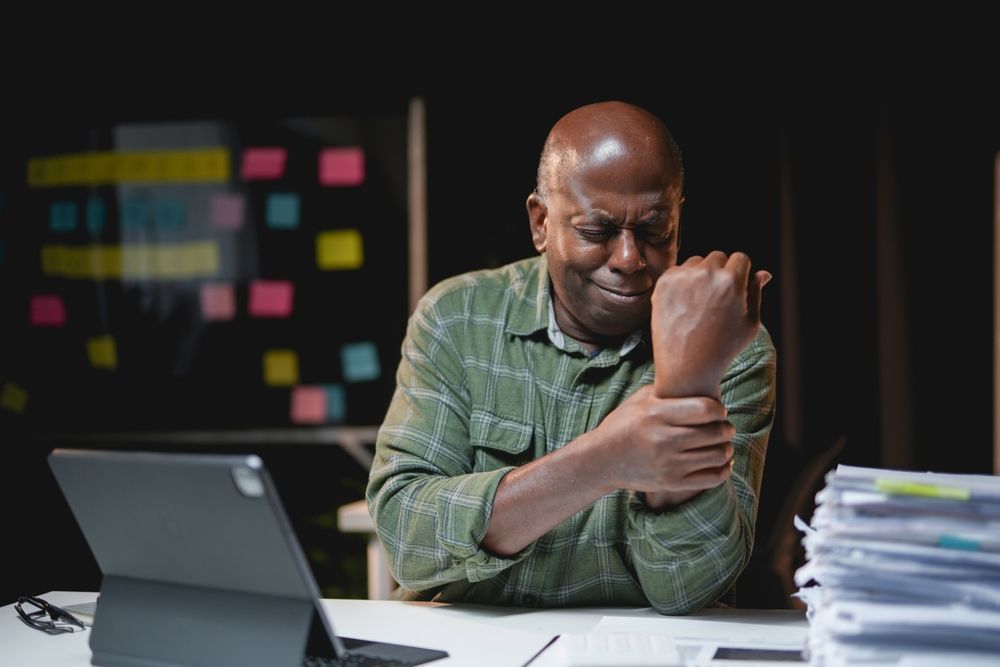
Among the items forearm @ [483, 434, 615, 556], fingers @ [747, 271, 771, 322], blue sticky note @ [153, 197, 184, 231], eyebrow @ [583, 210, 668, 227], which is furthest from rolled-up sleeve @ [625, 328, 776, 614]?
blue sticky note @ [153, 197, 184, 231]

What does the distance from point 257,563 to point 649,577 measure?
630mm

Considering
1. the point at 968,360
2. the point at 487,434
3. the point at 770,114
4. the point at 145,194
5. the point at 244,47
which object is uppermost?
the point at 244,47

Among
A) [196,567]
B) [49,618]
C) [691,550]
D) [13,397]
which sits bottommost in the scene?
[13,397]

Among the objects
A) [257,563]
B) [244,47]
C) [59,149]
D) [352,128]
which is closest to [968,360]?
[352,128]

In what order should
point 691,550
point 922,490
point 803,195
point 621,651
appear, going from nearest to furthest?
point 922,490 → point 621,651 → point 691,550 → point 803,195

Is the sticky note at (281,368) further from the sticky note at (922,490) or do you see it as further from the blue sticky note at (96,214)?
the sticky note at (922,490)

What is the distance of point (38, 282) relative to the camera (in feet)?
12.5

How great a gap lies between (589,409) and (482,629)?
1.45ft

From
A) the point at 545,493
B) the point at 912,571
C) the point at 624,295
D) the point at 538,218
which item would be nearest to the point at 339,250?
the point at 538,218

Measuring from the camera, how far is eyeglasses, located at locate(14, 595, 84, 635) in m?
1.45

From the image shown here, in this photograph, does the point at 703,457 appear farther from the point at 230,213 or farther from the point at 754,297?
the point at 230,213

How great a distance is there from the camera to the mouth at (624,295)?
5.33 ft

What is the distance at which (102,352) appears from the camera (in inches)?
148

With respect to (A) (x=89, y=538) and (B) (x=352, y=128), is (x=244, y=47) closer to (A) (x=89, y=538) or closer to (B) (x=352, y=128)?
(B) (x=352, y=128)
